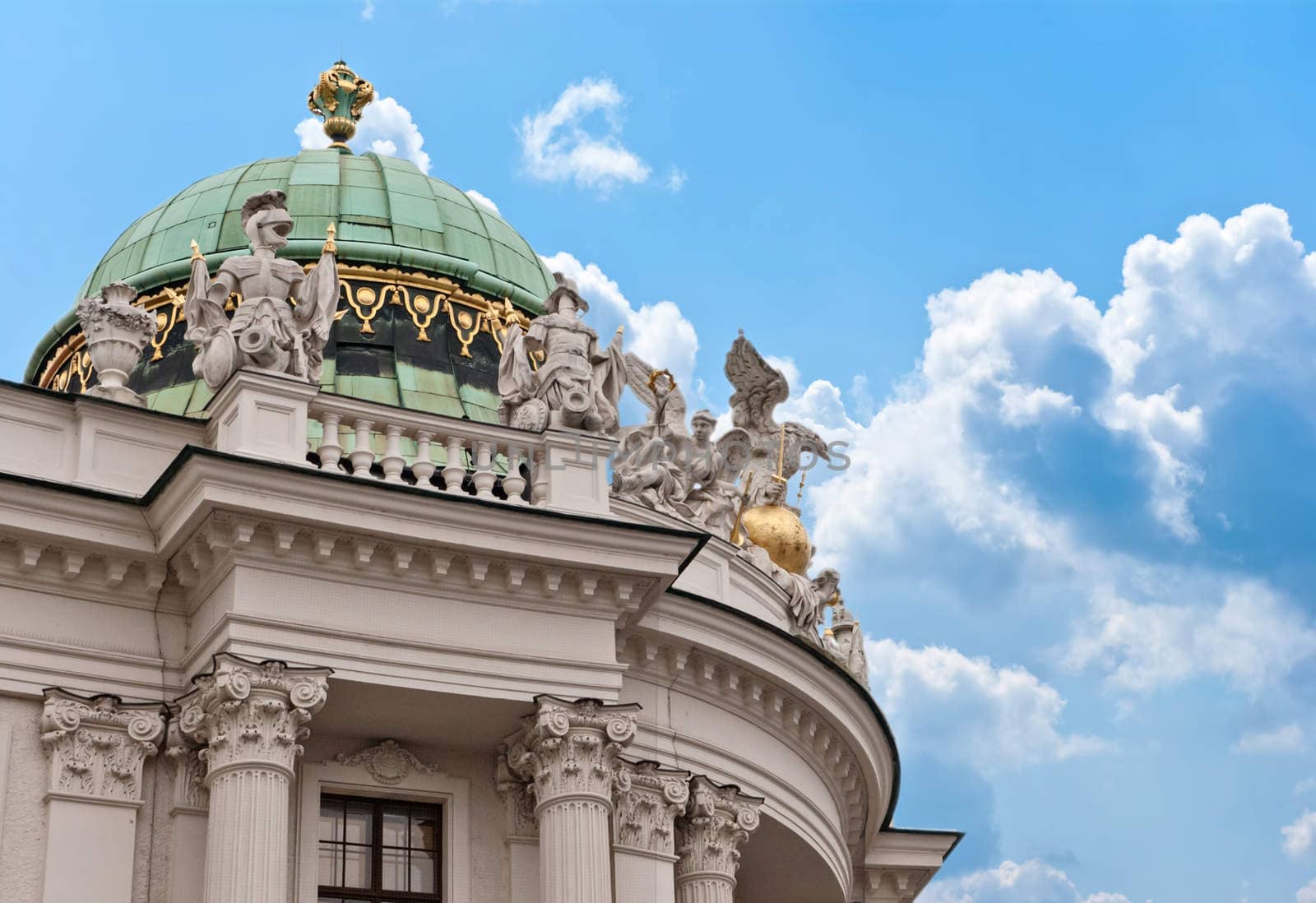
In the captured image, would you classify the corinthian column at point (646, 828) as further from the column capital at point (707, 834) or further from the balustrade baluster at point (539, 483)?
the balustrade baluster at point (539, 483)

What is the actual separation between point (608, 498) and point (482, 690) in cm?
336

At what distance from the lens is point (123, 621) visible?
71.1 ft

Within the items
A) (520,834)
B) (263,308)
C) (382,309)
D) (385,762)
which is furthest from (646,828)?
(382,309)

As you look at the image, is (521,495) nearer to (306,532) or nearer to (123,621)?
(306,532)

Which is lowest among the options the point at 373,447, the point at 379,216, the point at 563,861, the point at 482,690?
the point at 563,861

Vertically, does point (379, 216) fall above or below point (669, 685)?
above

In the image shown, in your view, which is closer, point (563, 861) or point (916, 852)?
point (563, 861)

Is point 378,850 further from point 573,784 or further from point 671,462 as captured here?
point 671,462

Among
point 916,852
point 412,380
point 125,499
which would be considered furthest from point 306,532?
point 916,852

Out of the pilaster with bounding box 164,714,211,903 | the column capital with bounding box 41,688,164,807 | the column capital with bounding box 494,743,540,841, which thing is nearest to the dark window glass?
the column capital with bounding box 494,743,540,841

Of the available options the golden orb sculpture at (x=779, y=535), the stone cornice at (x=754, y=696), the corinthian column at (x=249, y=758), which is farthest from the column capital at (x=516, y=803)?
the golden orb sculpture at (x=779, y=535)

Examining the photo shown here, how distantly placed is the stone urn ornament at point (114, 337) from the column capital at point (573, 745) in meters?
5.42

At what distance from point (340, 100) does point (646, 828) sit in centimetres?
1512

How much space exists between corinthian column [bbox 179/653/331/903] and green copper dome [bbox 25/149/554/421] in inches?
303
